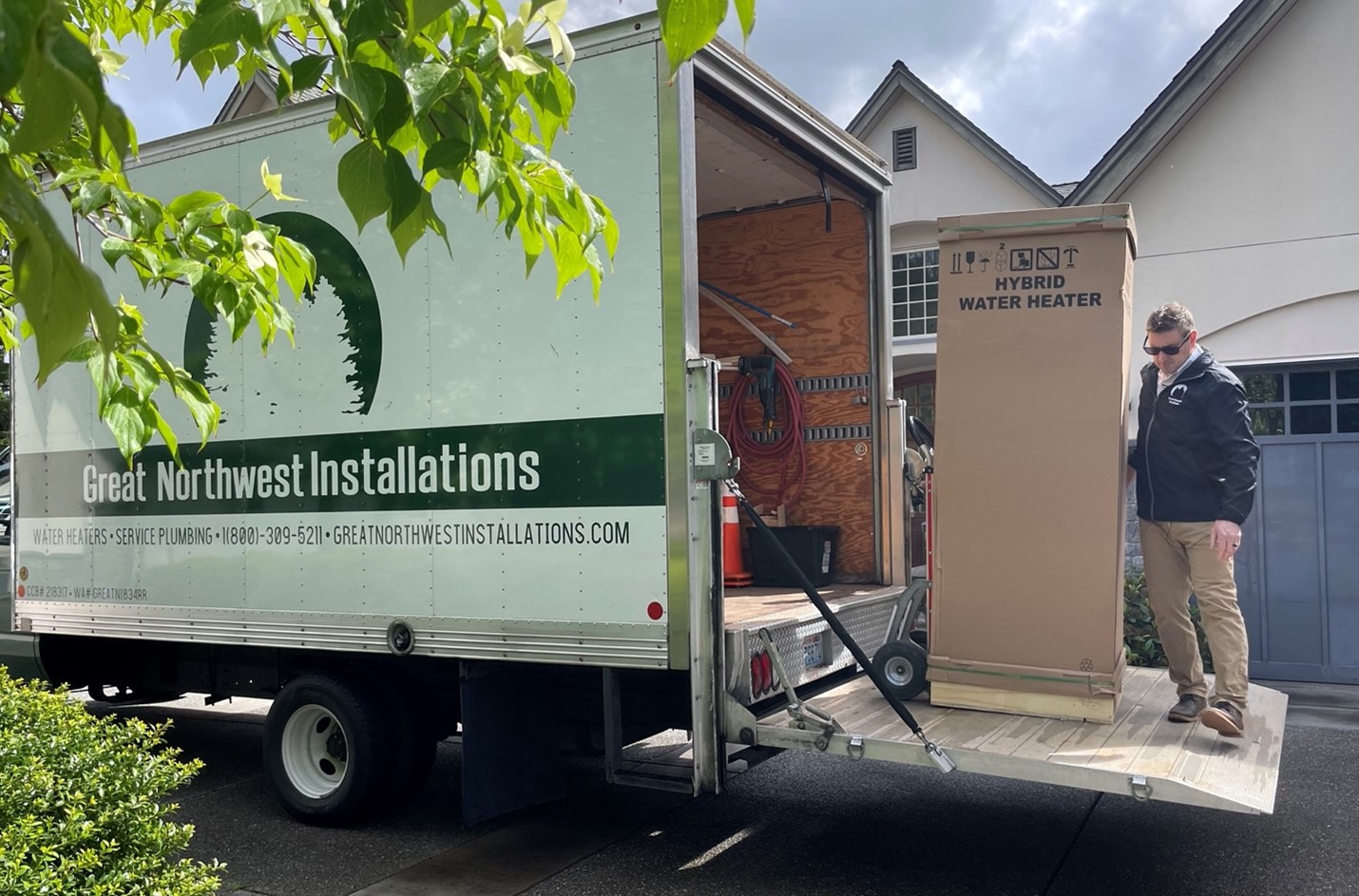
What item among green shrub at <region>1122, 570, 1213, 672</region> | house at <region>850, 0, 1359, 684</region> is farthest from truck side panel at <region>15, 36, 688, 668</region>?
house at <region>850, 0, 1359, 684</region>

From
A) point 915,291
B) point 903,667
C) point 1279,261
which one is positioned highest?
point 915,291

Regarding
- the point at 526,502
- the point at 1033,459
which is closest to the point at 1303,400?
the point at 1033,459

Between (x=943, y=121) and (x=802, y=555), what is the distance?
8.66 metres

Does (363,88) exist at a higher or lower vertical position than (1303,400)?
higher

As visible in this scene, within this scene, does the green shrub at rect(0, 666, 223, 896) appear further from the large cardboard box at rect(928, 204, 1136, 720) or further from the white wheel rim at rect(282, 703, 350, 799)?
the large cardboard box at rect(928, 204, 1136, 720)

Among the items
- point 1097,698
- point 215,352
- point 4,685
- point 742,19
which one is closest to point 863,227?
point 1097,698

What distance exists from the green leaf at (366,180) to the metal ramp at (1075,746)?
9.83ft

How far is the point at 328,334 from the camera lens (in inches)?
211

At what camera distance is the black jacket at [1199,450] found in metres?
4.65

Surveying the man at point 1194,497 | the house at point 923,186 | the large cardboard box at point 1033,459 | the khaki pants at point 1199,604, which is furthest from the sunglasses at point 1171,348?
the house at point 923,186

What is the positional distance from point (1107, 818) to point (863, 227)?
344 centimetres

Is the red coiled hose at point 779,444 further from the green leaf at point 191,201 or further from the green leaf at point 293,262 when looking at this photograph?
the green leaf at point 191,201

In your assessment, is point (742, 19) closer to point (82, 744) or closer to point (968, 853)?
point (82, 744)

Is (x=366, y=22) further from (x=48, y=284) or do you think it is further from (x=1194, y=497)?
(x=1194, y=497)
